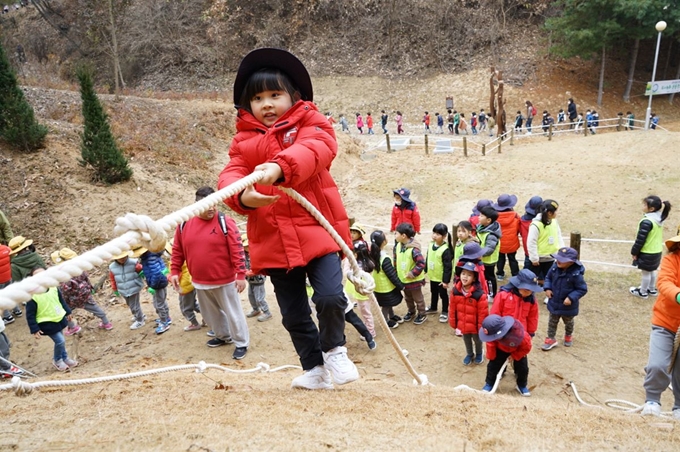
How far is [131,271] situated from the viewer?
6.50 metres

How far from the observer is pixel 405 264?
6.29 m

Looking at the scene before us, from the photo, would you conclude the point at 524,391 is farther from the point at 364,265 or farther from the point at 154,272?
the point at 154,272

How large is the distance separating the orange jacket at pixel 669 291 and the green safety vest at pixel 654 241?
3535 millimetres

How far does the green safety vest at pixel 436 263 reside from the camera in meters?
6.55

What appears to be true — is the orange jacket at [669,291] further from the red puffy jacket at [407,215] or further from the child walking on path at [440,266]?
the red puffy jacket at [407,215]

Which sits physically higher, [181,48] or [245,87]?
[181,48]

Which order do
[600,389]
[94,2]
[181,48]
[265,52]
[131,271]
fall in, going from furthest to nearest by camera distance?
[181,48] → [94,2] → [131,271] → [600,389] → [265,52]

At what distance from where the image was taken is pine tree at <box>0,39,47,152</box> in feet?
37.0

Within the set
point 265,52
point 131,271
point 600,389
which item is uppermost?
point 265,52

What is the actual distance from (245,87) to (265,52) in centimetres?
25

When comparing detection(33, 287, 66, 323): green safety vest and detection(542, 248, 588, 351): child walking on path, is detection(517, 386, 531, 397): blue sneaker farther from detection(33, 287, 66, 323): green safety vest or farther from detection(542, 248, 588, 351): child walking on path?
detection(33, 287, 66, 323): green safety vest

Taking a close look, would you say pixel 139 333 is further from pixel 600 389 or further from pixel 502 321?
pixel 600 389

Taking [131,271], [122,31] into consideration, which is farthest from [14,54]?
[131,271]

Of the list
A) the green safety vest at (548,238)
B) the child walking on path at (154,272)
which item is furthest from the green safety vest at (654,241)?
the child walking on path at (154,272)
